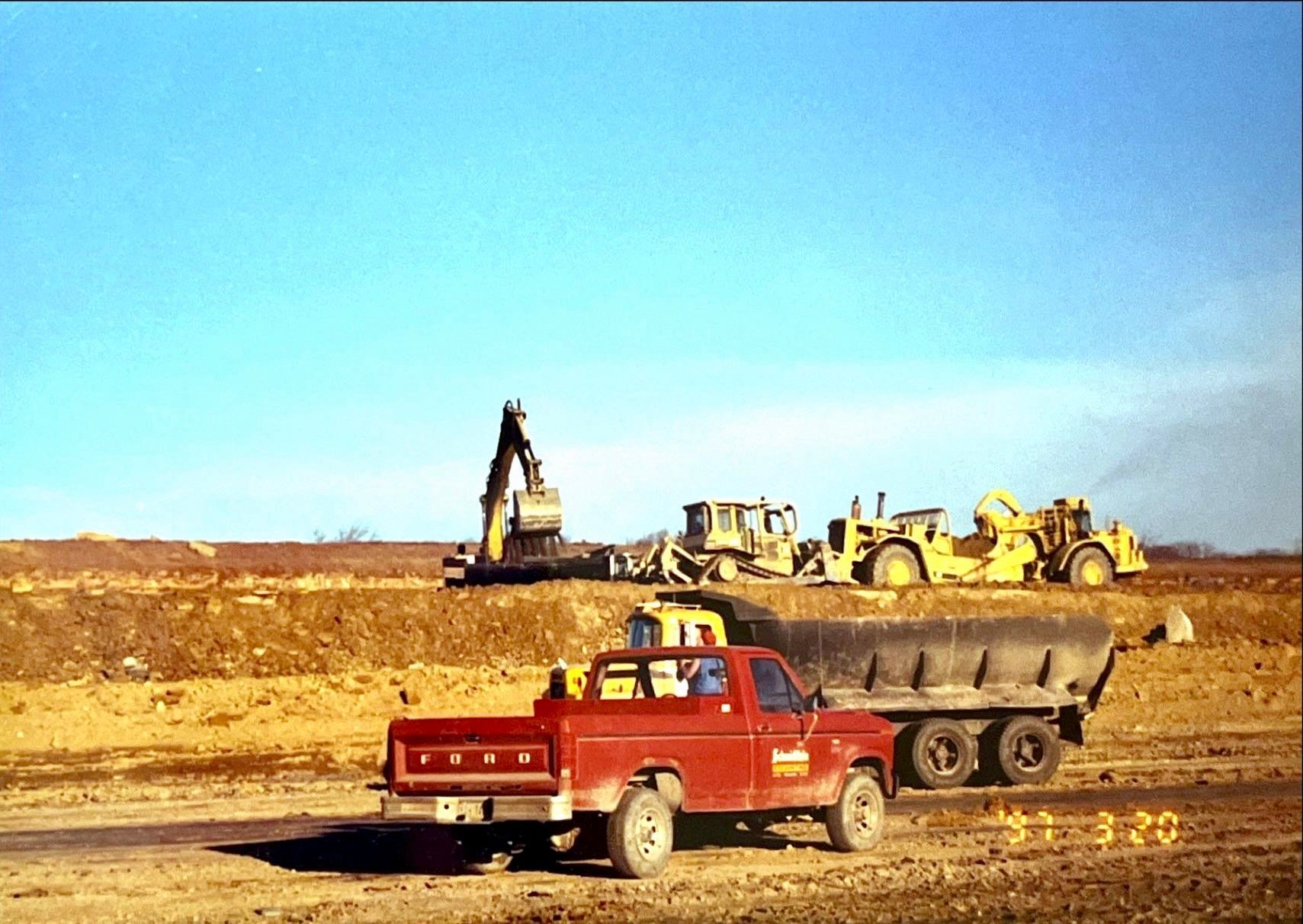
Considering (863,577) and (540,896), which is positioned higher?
(863,577)

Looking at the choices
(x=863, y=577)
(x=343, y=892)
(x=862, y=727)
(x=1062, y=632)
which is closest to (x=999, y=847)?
(x=862, y=727)

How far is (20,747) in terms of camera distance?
2789 cm

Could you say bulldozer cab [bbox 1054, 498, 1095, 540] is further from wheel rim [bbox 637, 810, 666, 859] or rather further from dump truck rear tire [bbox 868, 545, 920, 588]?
wheel rim [bbox 637, 810, 666, 859]

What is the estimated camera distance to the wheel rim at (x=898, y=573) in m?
43.2

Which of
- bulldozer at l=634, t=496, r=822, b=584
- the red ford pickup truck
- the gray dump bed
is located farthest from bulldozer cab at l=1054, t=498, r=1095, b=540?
the red ford pickup truck

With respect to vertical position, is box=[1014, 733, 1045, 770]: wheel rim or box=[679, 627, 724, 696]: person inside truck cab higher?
box=[679, 627, 724, 696]: person inside truck cab

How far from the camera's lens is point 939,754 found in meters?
23.4

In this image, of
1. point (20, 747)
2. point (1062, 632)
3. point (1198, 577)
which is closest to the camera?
point (1062, 632)

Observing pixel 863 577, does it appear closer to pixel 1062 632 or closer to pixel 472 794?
pixel 1062 632

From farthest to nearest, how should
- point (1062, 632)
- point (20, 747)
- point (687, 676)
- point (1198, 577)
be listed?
point (1198, 577)
point (20, 747)
point (1062, 632)
point (687, 676)

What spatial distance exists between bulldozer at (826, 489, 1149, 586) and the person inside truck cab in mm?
26234

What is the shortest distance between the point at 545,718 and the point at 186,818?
8.08 meters

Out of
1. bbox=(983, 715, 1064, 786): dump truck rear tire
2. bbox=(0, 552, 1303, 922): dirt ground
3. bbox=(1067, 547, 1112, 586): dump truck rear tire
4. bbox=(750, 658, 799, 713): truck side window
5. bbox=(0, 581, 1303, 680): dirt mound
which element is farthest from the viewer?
bbox=(1067, 547, 1112, 586): dump truck rear tire

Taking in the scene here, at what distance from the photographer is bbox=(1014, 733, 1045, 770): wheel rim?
2391 cm
